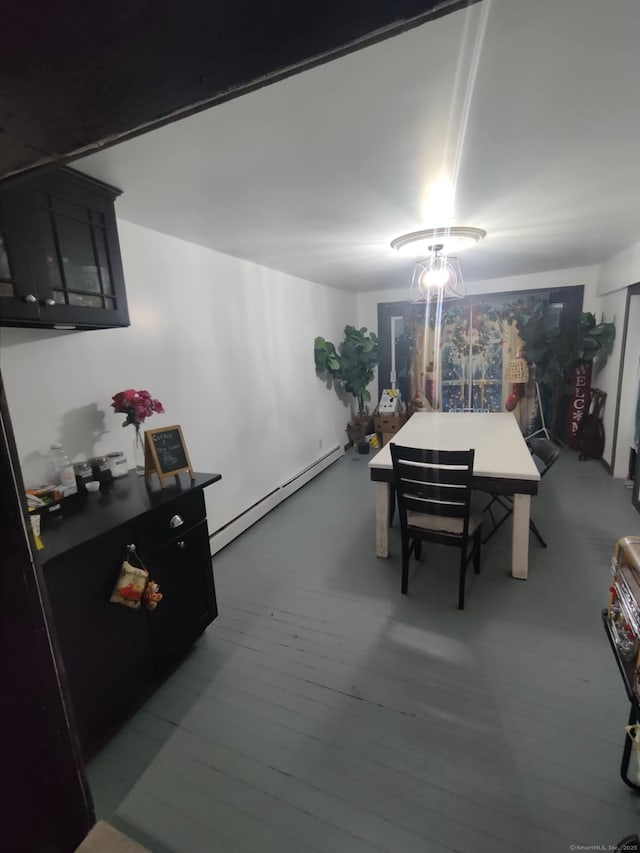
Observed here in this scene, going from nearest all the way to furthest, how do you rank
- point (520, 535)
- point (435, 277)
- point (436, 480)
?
point (436, 480)
point (520, 535)
point (435, 277)

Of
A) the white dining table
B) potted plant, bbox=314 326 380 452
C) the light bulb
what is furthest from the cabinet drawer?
potted plant, bbox=314 326 380 452

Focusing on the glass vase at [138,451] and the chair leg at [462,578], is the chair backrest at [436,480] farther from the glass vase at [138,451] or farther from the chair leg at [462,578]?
the glass vase at [138,451]

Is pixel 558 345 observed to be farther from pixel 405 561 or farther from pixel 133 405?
pixel 133 405

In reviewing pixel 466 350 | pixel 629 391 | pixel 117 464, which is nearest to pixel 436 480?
pixel 117 464

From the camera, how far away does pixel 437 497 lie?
224 centimetres

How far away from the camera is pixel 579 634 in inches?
79.5

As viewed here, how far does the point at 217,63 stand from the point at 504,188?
6.34 ft

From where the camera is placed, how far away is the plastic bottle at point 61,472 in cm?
183

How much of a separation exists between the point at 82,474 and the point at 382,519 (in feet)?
6.11

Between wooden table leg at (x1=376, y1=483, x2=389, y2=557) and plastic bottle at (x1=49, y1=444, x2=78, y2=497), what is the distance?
1.79 meters

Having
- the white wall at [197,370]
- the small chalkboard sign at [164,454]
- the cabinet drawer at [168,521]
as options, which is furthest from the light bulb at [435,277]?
the cabinet drawer at [168,521]

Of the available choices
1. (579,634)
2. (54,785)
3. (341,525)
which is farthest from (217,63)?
(341,525)

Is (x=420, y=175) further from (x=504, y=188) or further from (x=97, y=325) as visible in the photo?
(x=97, y=325)

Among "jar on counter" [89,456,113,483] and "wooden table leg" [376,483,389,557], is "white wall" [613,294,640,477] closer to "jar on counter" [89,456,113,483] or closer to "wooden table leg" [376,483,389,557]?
"wooden table leg" [376,483,389,557]
